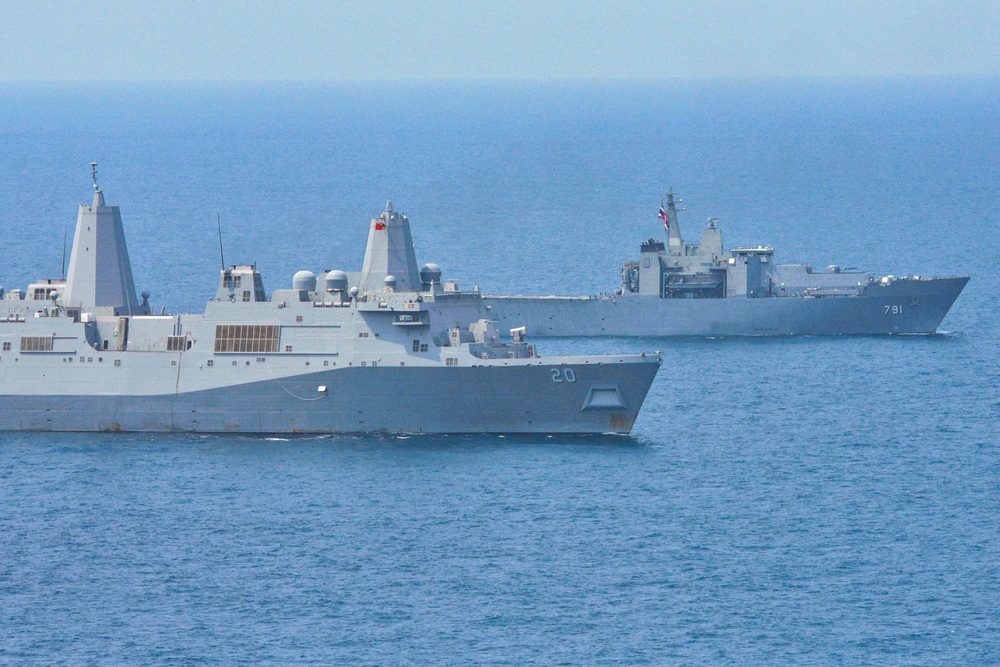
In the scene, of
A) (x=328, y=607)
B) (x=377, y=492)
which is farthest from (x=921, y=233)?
(x=328, y=607)

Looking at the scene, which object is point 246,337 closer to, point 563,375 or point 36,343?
point 36,343

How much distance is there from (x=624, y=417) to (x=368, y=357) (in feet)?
25.5

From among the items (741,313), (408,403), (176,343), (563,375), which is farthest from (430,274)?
(741,313)

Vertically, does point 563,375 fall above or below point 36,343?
below

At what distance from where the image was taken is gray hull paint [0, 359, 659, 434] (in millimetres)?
52781

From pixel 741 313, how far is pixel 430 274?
22874 millimetres

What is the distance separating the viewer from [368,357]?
53500 mm

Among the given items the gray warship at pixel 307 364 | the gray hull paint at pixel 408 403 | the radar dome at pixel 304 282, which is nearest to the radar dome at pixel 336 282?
the gray warship at pixel 307 364

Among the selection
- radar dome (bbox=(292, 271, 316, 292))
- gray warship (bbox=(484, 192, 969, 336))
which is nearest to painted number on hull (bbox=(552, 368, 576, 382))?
radar dome (bbox=(292, 271, 316, 292))

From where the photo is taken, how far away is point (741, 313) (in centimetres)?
7600

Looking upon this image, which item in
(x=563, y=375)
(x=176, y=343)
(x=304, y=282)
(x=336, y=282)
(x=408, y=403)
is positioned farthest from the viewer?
(x=176, y=343)

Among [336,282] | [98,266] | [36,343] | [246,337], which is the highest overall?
[98,266]

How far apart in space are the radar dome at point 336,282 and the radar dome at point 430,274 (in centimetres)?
280

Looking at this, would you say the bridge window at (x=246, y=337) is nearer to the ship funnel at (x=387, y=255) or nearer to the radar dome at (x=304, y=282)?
the radar dome at (x=304, y=282)
